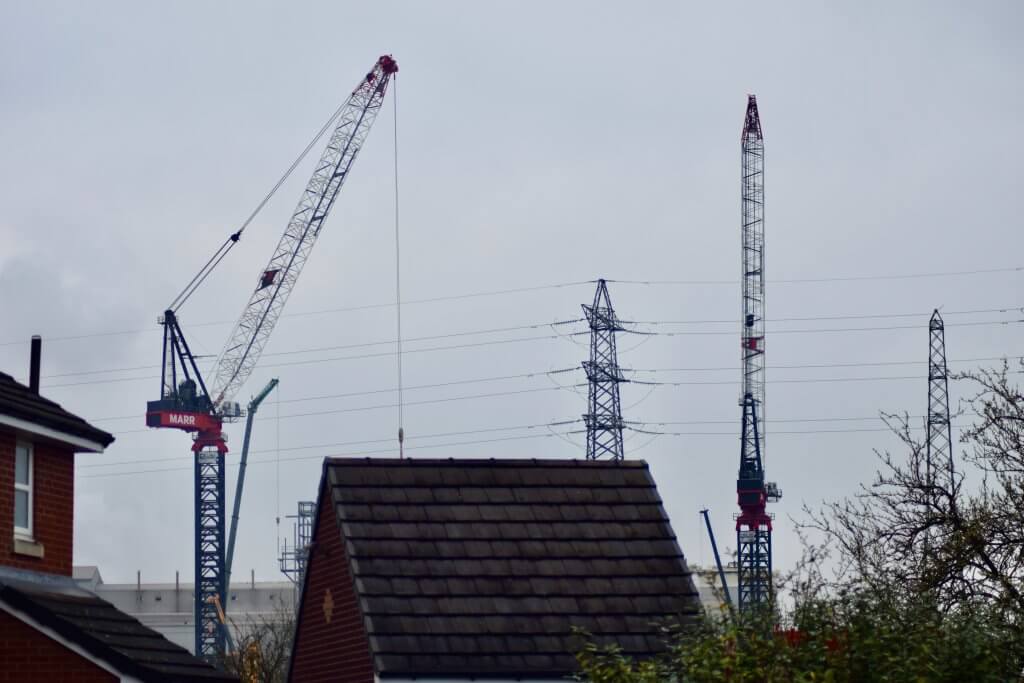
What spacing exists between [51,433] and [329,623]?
5359mm

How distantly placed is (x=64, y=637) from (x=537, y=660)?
6808mm

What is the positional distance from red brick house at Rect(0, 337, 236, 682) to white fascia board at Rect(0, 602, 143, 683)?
14 millimetres

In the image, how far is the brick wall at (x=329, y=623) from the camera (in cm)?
2600

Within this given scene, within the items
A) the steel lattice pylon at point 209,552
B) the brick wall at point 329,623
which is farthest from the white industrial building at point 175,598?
the brick wall at point 329,623

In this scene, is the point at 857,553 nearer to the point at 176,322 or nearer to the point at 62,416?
the point at 62,416

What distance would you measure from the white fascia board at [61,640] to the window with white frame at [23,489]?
2.13 metres

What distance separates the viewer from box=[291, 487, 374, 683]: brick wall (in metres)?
26.0

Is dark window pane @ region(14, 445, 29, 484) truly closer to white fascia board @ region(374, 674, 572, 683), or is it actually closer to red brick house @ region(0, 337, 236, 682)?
red brick house @ region(0, 337, 236, 682)

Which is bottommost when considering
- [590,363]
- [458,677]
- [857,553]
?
[458,677]

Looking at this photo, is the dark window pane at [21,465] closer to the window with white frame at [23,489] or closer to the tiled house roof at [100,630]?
the window with white frame at [23,489]

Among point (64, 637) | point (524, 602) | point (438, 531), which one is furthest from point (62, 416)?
point (524, 602)

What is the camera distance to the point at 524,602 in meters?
25.7

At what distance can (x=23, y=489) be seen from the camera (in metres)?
26.3

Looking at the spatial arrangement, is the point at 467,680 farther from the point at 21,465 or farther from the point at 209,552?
the point at 209,552
